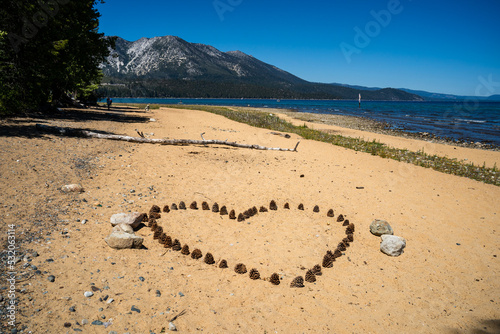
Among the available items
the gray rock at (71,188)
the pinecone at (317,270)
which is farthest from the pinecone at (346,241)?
the gray rock at (71,188)

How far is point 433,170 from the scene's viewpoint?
17078 mm

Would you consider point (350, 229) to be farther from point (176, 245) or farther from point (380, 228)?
point (176, 245)

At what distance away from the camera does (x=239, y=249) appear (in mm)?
7559

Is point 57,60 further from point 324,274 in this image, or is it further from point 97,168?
point 324,274

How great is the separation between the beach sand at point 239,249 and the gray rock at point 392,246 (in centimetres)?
20

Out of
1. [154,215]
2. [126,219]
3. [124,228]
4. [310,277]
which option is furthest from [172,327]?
[154,215]

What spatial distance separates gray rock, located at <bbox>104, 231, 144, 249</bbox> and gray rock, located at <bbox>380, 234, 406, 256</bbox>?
6.96 meters

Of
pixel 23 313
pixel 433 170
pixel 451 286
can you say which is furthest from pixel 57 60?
pixel 433 170

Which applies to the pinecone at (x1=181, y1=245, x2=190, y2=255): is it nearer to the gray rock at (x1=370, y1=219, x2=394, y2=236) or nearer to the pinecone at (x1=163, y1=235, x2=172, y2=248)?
the pinecone at (x1=163, y1=235, x2=172, y2=248)

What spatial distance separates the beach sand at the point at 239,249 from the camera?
16.8 feet

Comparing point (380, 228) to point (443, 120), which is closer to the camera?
point (380, 228)

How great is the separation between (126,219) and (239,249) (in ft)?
11.3

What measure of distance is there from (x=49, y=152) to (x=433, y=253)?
15.7 metres

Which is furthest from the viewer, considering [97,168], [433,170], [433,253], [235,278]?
[433,170]
